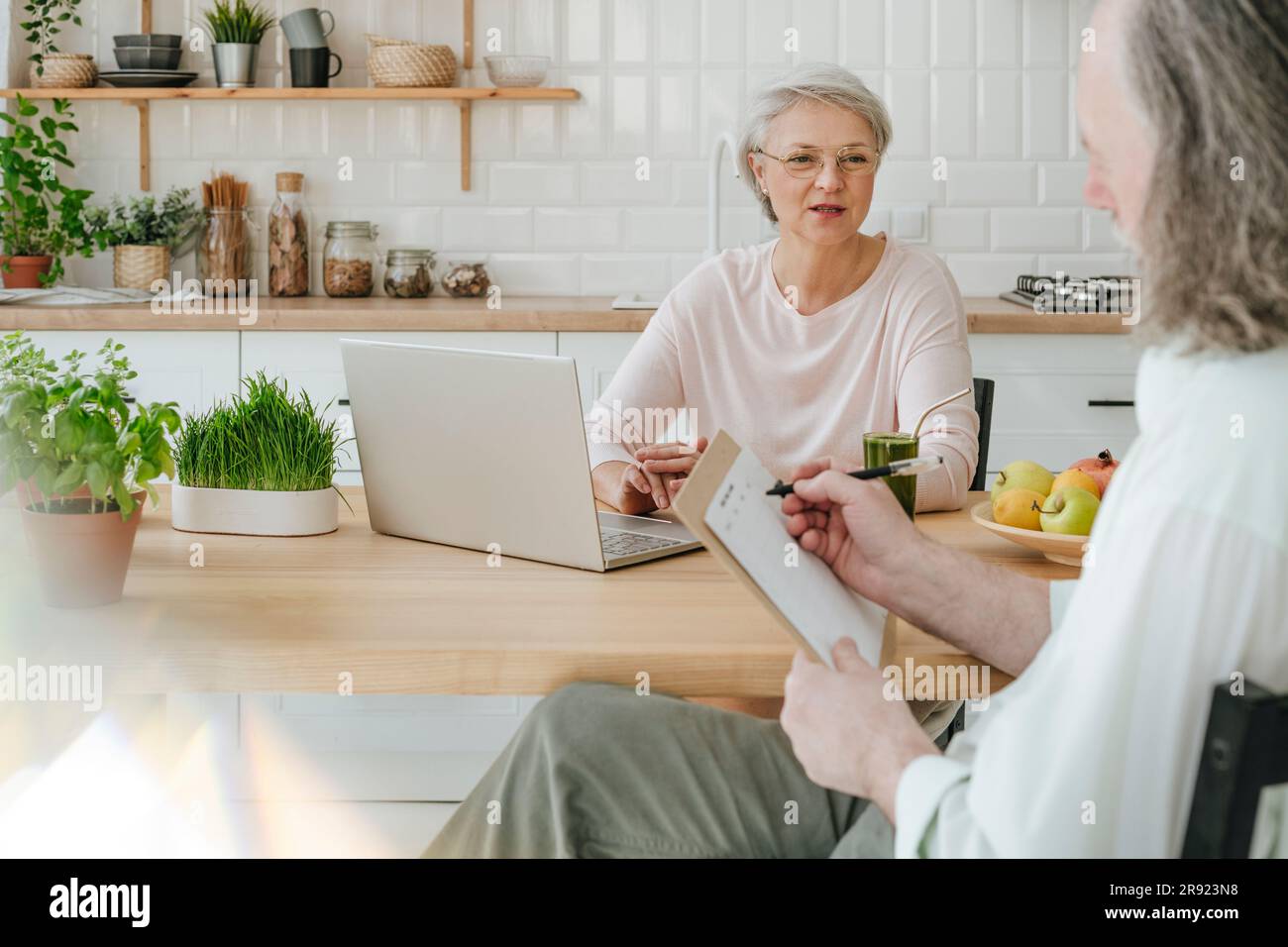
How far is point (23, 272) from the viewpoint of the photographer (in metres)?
3.57

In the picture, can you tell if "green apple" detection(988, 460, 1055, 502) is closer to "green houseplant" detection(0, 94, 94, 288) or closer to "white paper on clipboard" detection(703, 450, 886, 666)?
"white paper on clipboard" detection(703, 450, 886, 666)

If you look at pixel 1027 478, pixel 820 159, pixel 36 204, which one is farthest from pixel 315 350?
pixel 1027 478

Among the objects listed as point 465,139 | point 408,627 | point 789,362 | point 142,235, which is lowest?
point 408,627

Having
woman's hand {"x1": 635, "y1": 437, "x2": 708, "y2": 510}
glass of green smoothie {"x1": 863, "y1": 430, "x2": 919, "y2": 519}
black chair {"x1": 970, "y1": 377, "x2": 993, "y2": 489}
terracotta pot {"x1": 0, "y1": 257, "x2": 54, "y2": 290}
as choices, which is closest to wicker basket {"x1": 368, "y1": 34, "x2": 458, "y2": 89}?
terracotta pot {"x1": 0, "y1": 257, "x2": 54, "y2": 290}

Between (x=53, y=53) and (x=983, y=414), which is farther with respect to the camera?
(x=53, y=53)

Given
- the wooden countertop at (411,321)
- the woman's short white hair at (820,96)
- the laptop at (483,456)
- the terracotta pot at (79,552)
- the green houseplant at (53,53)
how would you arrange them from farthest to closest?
1. the green houseplant at (53,53)
2. the wooden countertop at (411,321)
3. the woman's short white hair at (820,96)
4. the laptop at (483,456)
5. the terracotta pot at (79,552)

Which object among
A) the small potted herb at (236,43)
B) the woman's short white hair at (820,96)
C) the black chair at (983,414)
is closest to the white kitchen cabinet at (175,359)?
the small potted herb at (236,43)

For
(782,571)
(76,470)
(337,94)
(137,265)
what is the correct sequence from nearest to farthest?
(782,571) < (76,470) < (337,94) < (137,265)

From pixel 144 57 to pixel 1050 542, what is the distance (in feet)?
9.84

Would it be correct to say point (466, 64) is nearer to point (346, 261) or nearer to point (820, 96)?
point (346, 261)

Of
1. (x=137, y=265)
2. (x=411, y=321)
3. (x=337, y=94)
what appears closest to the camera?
(x=411, y=321)

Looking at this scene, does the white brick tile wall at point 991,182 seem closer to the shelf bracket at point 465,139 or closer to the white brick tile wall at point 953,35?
the white brick tile wall at point 953,35

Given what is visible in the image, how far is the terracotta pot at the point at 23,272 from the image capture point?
11.7 feet

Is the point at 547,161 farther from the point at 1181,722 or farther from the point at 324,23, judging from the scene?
the point at 1181,722
